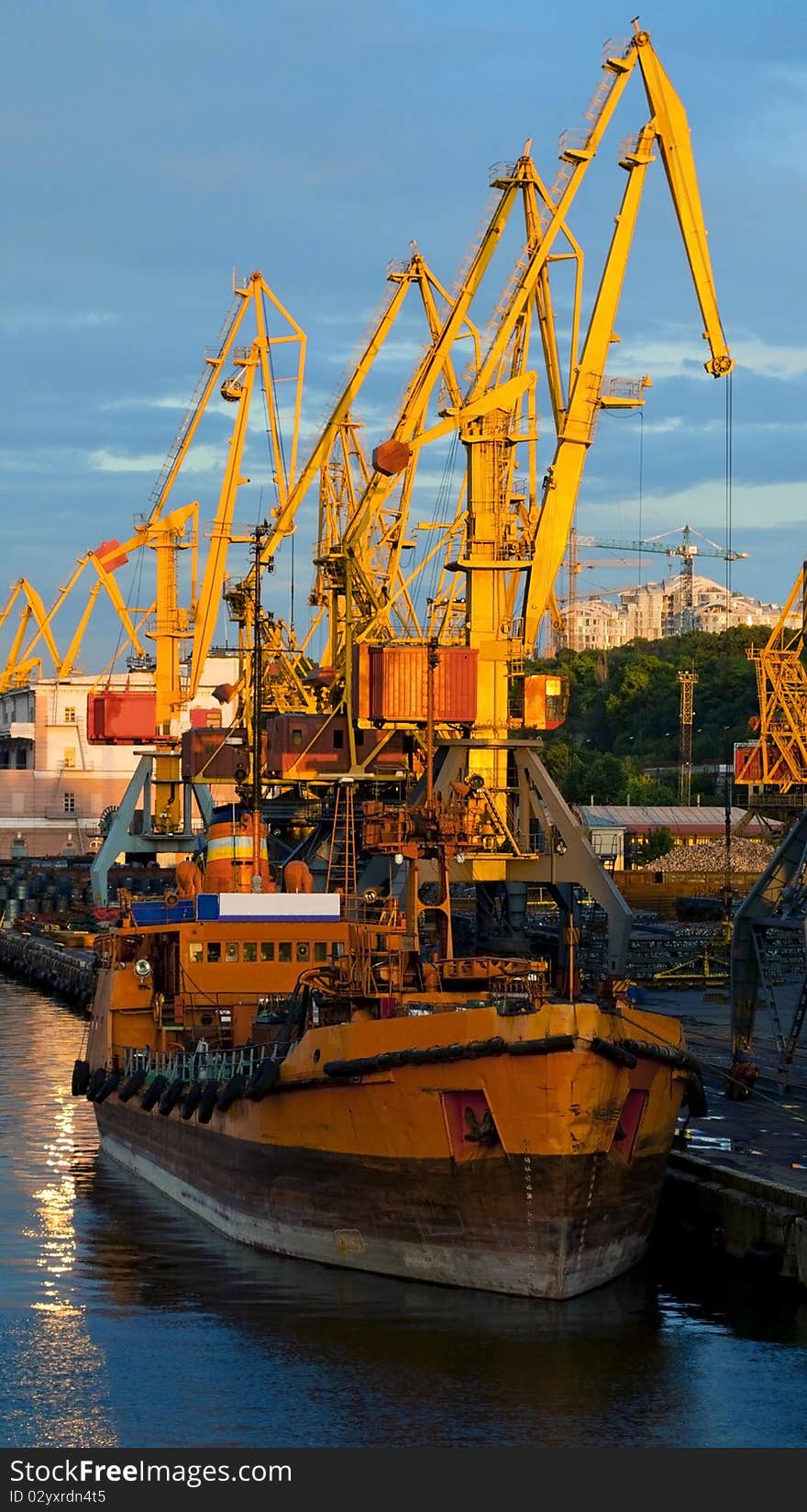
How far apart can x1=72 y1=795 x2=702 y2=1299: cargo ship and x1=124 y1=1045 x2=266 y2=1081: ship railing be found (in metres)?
0.07

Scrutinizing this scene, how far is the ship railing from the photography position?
129 ft

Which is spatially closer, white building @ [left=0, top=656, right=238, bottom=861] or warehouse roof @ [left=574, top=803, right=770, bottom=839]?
warehouse roof @ [left=574, top=803, right=770, bottom=839]

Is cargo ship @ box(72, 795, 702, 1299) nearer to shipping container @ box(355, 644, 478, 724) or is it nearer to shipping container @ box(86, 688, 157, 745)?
shipping container @ box(355, 644, 478, 724)

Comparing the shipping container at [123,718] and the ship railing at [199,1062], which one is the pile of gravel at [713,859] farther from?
the ship railing at [199,1062]

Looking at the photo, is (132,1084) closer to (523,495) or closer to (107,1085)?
(107,1085)

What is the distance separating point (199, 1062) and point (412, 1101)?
957 cm

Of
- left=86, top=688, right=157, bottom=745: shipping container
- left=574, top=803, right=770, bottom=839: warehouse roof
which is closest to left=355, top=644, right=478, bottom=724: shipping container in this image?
left=86, top=688, right=157, bottom=745: shipping container

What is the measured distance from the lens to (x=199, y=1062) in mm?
42094

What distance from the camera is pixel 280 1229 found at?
3706cm

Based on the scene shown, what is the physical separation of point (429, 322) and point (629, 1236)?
66630 millimetres

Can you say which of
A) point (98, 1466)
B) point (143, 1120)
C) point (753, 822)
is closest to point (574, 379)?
point (143, 1120)

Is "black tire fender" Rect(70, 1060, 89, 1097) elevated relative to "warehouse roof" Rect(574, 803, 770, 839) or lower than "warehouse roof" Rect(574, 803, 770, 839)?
lower

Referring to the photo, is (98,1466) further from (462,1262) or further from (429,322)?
(429,322)

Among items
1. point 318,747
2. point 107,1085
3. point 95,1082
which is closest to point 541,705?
point 318,747
